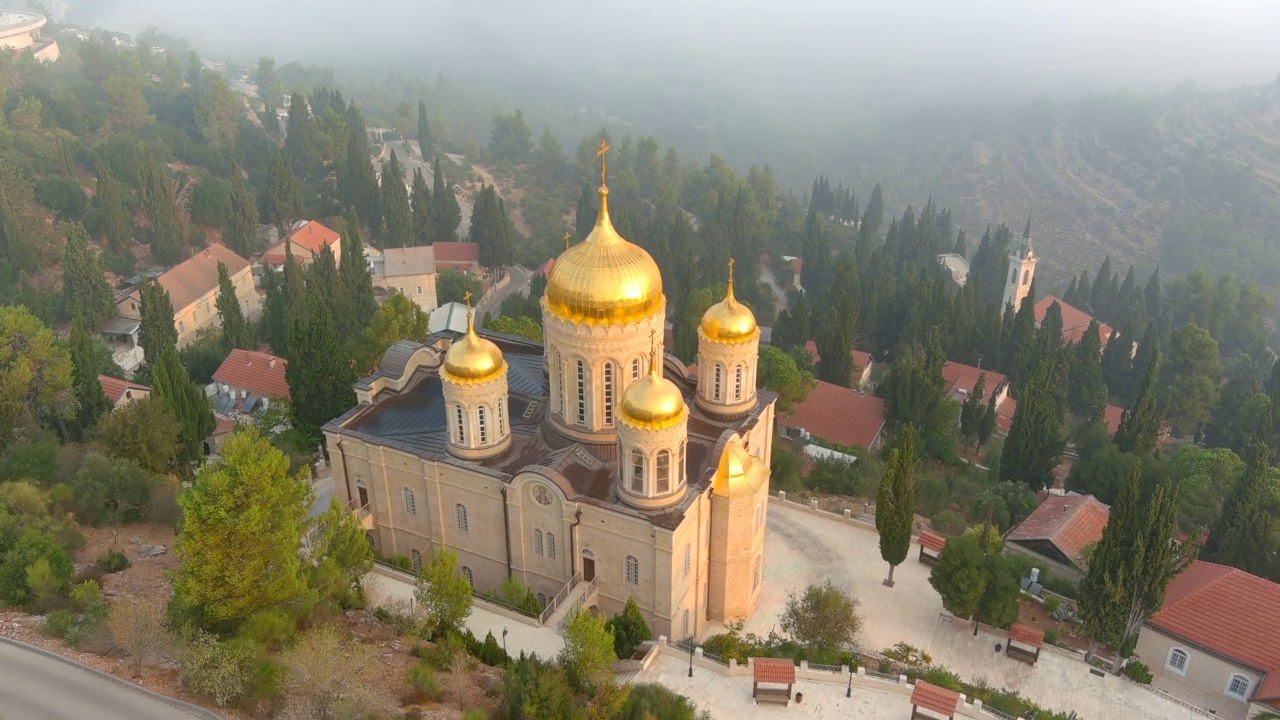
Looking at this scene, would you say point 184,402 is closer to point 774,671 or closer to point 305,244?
point 774,671

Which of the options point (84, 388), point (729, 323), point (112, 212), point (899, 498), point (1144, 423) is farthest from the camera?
point (112, 212)

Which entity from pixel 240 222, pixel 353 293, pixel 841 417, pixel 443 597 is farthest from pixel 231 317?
pixel 841 417

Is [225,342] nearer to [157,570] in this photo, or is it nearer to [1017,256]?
[157,570]

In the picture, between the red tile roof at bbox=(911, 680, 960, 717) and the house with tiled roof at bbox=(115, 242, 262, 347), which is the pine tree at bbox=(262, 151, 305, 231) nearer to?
the house with tiled roof at bbox=(115, 242, 262, 347)

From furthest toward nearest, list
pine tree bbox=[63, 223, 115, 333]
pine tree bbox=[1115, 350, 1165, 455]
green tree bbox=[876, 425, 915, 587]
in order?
1. pine tree bbox=[63, 223, 115, 333]
2. pine tree bbox=[1115, 350, 1165, 455]
3. green tree bbox=[876, 425, 915, 587]

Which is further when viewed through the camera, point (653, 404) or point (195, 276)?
point (195, 276)

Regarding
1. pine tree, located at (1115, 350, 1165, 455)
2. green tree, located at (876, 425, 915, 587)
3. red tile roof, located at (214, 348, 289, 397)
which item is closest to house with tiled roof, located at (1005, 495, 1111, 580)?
green tree, located at (876, 425, 915, 587)

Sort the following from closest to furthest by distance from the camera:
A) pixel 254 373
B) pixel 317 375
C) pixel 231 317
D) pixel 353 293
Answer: pixel 317 375 < pixel 254 373 < pixel 231 317 < pixel 353 293
